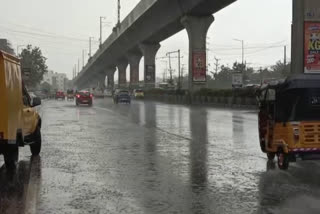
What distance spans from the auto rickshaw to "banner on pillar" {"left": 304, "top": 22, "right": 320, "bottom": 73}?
1357cm

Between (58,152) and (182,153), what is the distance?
3.33 m

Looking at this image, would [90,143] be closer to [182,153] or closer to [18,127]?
[182,153]

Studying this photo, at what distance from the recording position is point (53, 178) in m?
10.4

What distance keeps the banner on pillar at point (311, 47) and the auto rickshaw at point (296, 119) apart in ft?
44.5

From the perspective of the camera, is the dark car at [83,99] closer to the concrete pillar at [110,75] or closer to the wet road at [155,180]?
the wet road at [155,180]

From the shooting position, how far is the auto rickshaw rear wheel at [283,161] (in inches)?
440

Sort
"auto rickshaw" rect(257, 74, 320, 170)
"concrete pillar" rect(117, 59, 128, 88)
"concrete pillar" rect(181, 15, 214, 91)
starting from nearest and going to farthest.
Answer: "auto rickshaw" rect(257, 74, 320, 170)
"concrete pillar" rect(181, 15, 214, 91)
"concrete pillar" rect(117, 59, 128, 88)

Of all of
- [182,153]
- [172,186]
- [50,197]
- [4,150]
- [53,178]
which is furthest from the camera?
[182,153]

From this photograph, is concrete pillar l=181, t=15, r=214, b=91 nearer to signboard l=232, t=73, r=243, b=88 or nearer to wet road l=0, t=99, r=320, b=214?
signboard l=232, t=73, r=243, b=88

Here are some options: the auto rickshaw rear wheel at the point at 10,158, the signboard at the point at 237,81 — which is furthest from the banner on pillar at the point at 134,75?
the auto rickshaw rear wheel at the point at 10,158

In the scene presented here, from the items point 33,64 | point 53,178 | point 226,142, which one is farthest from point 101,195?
point 33,64

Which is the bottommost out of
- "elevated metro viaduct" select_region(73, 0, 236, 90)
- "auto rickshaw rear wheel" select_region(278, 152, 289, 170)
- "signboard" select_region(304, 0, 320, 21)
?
"auto rickshaw rear wheel" select_region(278, 152, 289, 170)

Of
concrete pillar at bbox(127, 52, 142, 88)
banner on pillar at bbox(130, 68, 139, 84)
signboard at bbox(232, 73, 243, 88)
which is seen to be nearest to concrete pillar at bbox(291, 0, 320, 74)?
signboard at bbox(232, 73, 243, 88)

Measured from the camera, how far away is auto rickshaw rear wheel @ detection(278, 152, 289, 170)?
440 inches
